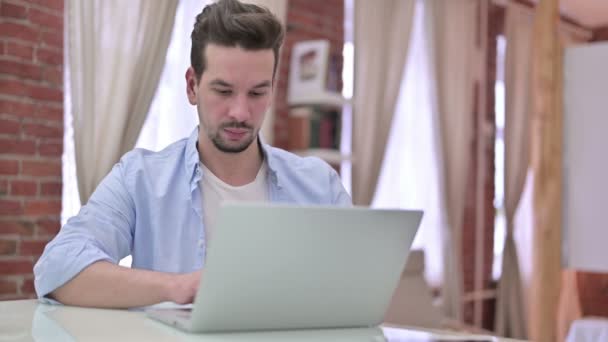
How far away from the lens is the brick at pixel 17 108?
2.88 metres

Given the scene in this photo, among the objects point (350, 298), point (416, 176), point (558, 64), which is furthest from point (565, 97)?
point (350, 298)

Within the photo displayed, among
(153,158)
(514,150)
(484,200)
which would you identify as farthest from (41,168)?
(514,150)

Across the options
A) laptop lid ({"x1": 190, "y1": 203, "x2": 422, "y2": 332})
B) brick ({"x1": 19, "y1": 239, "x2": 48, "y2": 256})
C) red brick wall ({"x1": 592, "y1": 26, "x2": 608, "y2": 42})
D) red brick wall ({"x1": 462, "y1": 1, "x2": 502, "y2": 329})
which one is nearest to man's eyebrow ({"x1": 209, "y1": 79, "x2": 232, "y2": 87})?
laptop lid ({"x1": 190, "y1": 203, "x2": 422, "y2": 332})

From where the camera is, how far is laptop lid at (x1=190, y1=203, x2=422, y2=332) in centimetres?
108

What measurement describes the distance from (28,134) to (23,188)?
22 cm

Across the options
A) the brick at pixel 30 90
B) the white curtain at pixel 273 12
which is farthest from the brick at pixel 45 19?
the white curtain at pixel 273 12

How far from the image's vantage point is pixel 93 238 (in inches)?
62.1

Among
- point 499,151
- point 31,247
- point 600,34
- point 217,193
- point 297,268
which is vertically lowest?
point 31,247

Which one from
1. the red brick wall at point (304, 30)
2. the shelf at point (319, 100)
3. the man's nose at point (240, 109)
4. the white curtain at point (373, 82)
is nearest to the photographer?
the man's nose at point (240, 109)

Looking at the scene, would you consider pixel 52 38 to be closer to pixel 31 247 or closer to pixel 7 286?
pixel 31 247

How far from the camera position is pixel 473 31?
5.59 meters

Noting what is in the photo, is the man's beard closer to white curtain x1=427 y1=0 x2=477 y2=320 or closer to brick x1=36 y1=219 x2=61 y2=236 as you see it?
brick x1=36 y1=219 x2=61 y2=236

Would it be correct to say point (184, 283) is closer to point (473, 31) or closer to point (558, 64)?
point (558, 64)

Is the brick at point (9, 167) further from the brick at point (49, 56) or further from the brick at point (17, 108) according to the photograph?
the brick at point (49, 56)
